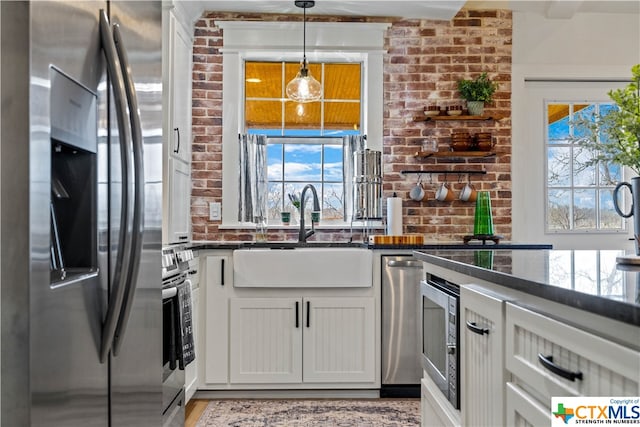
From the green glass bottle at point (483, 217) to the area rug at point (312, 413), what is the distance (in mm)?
1230

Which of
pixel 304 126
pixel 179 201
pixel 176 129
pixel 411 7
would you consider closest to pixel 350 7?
pixel 411 7

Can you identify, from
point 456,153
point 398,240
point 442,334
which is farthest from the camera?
point 456,153

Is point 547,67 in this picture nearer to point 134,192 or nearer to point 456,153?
point 456,153

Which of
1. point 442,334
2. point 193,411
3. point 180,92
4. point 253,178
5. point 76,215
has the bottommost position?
point 193,411

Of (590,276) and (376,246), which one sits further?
(376,246)

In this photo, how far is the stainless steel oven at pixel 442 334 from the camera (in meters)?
1.61

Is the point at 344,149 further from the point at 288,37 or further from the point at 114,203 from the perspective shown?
the point at 114,203

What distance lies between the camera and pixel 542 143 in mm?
3928

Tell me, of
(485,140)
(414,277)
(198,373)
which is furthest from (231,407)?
(485,140)

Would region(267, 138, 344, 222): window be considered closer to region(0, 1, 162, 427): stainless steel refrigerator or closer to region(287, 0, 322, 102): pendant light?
A: region(287, 0, 322, 102): pendant light

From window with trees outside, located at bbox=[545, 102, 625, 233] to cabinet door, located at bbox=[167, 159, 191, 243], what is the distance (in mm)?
2607

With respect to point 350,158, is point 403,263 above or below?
below

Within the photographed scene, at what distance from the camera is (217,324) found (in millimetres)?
3090

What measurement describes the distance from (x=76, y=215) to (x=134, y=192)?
5.6 inches
